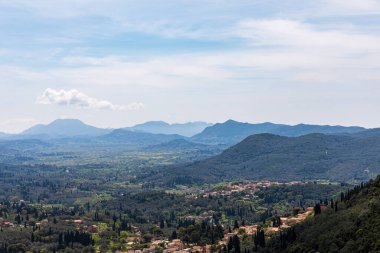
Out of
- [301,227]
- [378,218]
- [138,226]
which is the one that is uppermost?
[378,218]

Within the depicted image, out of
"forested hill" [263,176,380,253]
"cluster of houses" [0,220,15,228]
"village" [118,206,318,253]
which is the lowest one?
"cluster of houses" [0,220,15,228]

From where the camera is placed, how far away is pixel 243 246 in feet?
394

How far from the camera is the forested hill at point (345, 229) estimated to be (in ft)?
274

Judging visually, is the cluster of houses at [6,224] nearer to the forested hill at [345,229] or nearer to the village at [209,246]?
the village at [209,246]

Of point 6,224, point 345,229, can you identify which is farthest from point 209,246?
point 6,224

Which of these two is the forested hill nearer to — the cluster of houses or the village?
the village

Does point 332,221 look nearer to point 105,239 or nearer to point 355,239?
point 355,239

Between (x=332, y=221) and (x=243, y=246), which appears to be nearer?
(x=332, y=221)

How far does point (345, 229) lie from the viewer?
9156 centimetres

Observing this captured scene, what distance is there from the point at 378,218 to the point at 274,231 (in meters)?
47.9

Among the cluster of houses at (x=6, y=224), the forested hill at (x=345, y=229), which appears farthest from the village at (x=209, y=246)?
the cluster of houses at (x=6, y=224)

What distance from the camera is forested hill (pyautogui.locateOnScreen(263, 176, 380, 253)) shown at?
3287 inches

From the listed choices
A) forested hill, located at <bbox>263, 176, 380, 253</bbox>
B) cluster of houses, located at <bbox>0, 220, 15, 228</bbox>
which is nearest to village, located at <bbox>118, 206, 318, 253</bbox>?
forested hill, located at <bbox>263, 176, 380, 253</bbox>

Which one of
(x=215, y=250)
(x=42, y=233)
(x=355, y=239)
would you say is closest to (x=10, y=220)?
(x=42, y=233)
